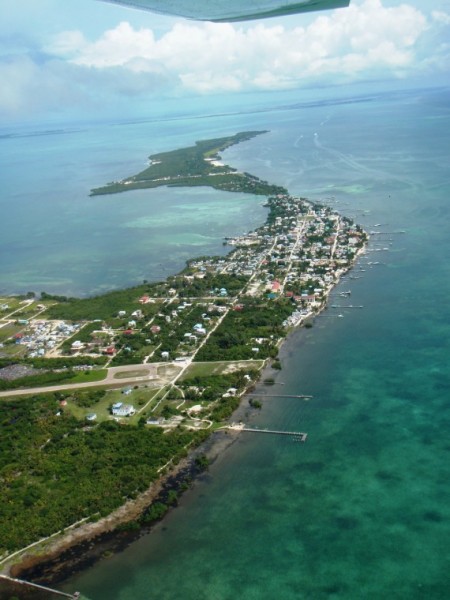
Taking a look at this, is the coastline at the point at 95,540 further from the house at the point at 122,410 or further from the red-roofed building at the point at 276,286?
the red-roofed building at the point at 276,286

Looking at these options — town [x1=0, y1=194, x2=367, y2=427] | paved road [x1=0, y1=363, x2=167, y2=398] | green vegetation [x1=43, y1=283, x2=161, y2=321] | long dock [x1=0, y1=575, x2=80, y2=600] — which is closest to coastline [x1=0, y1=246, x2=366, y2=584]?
long dock [x1=0, y1=575, x2=80, y2=600]

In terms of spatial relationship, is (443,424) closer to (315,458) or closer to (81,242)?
(315,458)

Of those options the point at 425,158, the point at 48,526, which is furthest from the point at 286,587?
the point at 425,158

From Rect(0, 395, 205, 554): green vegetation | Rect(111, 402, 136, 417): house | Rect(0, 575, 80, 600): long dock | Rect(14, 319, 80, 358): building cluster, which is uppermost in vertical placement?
Rect(14, 319, 80, 358): building cluster

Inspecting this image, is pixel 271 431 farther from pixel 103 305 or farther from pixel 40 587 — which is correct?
pixel 103 305

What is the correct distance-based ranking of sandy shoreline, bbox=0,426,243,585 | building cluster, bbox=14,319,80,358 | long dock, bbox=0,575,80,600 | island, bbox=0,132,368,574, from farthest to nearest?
building cluster, bbox=14,319,80,358 → island, bbox=0,132,368,574 → sandy shoreline, bbox=0,426,243,585 → long dock, bbox=0,575,80,600

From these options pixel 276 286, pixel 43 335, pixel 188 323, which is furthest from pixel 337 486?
pixel 43 335

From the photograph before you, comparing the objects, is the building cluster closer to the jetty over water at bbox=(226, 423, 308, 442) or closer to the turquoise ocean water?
the jetty over water at bbox=(226, 423, 308, 442)

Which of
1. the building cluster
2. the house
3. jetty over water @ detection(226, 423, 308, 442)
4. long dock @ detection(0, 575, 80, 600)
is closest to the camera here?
long dock @ detection(0, 575, 80, 600)
